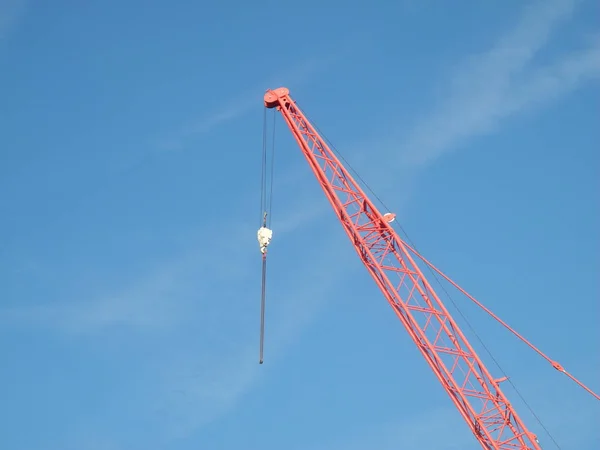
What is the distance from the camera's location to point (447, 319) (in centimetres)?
9431

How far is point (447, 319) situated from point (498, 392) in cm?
676

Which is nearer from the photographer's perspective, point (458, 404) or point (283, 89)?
point (458, 404)

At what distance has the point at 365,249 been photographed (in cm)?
9750

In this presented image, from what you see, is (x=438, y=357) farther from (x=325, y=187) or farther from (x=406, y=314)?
(x=325, y=187)

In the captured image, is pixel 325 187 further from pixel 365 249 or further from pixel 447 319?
pixel 447 319

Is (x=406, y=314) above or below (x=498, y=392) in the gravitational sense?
above

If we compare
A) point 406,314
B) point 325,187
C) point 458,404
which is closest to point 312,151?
point 325,187

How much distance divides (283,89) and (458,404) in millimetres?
31288

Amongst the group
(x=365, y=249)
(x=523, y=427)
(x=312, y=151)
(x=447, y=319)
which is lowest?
(x=523, y=427)

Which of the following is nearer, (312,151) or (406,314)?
(406,314)

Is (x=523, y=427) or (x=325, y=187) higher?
(x=325, y=187)

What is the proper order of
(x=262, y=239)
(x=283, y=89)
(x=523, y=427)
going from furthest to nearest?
(x=283, y=89), (x=262, y=239), (x=523, y=427)

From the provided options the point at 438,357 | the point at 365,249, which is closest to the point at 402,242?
the point at 365,249

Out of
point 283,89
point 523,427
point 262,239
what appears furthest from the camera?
point 283,89
